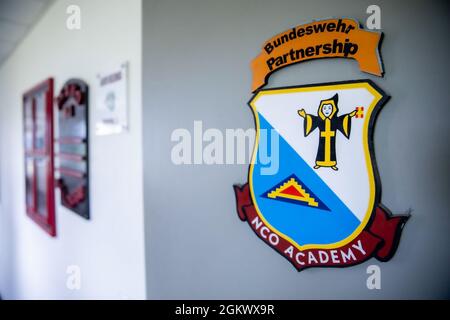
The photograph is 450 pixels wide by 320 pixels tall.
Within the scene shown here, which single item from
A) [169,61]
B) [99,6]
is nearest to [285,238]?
[169,61]

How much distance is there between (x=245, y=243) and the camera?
2.59 ft

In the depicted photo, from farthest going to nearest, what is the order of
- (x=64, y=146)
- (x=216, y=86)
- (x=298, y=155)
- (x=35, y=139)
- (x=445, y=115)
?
(x=35, y=139), (x=64, y=146), (x=216, y=86), (x=298, y=155), (x=445, y=115)

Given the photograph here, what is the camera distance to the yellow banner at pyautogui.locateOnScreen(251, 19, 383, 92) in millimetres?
600

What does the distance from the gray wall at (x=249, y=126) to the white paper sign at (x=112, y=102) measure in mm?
149

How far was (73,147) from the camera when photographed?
1457mm

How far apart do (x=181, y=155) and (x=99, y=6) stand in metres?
0.89

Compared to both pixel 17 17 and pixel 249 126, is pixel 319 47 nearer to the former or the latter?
pixel 249 126

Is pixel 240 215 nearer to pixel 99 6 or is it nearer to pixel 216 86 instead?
pixel 216 86

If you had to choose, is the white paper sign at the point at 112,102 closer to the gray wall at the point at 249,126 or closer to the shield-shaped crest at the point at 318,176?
the gray wall at the point at 249,126

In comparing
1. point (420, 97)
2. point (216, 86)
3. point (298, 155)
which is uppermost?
point (216, 86)

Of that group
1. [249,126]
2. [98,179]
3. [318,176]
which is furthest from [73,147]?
[318,176]

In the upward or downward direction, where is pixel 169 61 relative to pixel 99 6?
downward

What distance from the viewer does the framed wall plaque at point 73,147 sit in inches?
51.9

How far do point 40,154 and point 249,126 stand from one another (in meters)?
1.86
